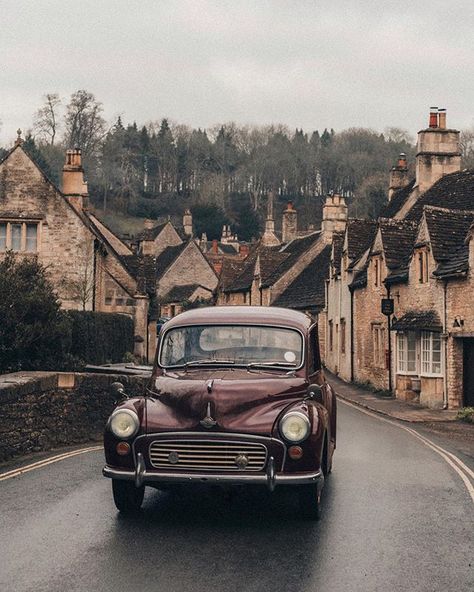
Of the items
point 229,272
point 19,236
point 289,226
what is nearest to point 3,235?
point 19,236

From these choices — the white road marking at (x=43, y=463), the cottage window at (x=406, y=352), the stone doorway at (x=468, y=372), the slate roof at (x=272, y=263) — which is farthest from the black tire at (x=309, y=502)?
the slate roof at (x=272, y=263)

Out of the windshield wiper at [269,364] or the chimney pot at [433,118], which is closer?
the windshield wiper at [269,364]

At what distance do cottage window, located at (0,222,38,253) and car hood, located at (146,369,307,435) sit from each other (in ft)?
84.1

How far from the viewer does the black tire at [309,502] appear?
812cm

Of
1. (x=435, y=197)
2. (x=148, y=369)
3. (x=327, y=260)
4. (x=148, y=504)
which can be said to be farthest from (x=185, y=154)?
(x=148, y=504)

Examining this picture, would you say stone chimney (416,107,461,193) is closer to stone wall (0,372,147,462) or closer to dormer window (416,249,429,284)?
dormer window (416,249,429,284)

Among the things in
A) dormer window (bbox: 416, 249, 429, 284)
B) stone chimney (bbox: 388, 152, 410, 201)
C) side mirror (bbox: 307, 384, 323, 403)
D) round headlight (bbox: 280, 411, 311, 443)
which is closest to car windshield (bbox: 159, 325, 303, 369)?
side mirror (bbox: 307, 384, 323, 403)

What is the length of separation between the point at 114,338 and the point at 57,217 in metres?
5.78

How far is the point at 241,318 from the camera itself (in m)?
9.66

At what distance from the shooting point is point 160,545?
23.4 ft

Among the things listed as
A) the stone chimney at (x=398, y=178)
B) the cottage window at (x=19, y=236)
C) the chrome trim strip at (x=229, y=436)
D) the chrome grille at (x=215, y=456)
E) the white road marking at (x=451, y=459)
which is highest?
the stone chimney at (x=398, y=178)

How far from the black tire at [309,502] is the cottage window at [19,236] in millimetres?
26894

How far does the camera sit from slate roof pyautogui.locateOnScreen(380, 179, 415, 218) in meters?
38.4

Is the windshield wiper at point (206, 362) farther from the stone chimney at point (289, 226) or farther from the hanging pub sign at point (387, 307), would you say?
the stone chimney at point (289, 226)
